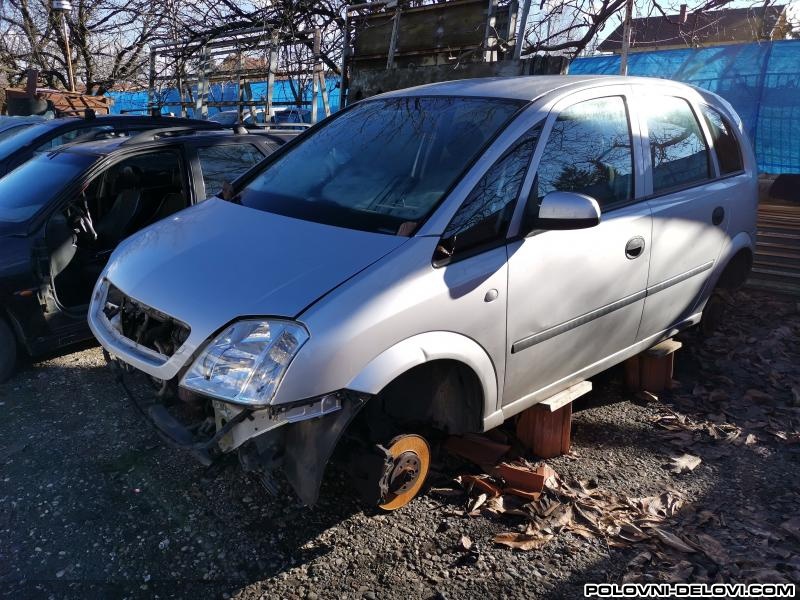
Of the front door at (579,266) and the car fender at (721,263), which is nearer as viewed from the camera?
the front door at (579,266)

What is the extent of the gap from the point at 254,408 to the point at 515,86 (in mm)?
2228

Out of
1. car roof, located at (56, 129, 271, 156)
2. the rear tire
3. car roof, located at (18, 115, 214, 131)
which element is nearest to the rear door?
car roof, located at (56, 129, 271, 156)

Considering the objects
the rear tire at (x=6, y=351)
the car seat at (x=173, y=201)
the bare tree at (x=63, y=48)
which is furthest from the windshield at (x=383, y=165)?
the bare tree at (x=63, y=48)

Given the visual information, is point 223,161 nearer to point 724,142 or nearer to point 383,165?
point 383,165

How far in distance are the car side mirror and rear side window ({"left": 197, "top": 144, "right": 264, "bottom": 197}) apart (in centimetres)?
313

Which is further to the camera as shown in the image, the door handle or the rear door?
the rear door

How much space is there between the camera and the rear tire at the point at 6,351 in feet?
14.0

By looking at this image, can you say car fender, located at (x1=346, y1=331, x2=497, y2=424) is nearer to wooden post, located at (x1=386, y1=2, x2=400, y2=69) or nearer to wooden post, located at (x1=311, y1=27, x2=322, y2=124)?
wooden post, located at (x1=386, y1=2, x2=400, y2=69)

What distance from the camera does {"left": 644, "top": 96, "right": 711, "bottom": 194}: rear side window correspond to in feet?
12.1

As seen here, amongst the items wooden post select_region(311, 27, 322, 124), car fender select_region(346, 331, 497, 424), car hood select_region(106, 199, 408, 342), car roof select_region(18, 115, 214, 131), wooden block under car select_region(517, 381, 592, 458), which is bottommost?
wooden block under car select_region(517, 381, 592, 458)

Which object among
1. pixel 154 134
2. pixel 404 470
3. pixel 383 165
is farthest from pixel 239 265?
pixel 154 134

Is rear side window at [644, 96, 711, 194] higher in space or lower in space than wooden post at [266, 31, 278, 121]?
lower

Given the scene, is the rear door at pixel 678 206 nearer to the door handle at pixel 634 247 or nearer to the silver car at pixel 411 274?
the silver car at pixel 411 274

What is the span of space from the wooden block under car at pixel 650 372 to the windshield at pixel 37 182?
4140 mm
